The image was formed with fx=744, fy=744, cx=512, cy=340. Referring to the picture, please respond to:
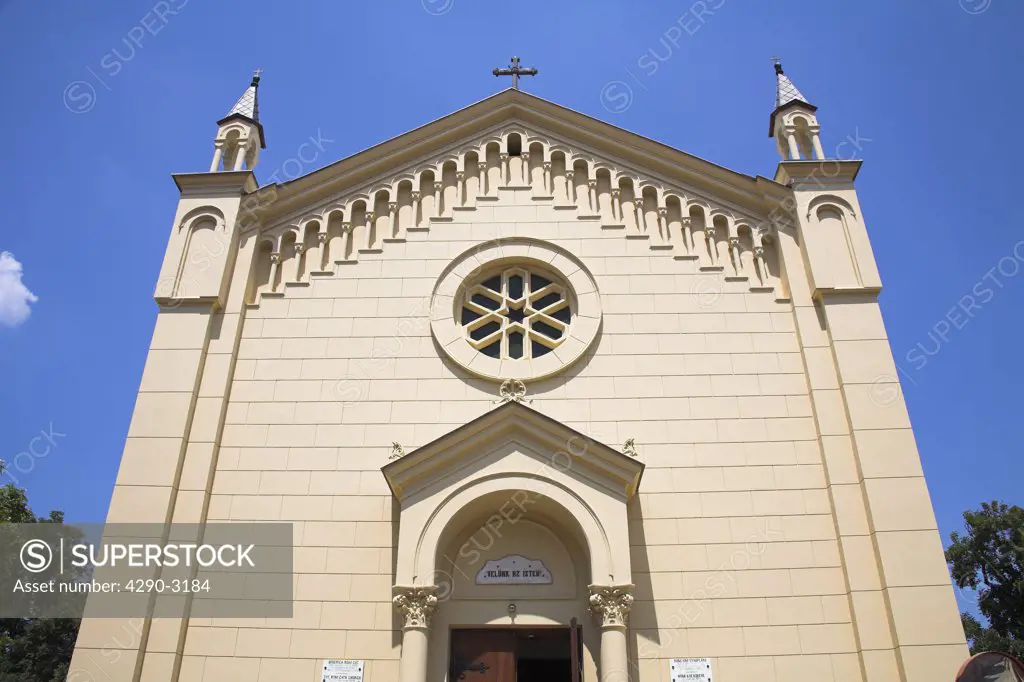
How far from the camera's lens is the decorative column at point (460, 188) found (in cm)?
1395

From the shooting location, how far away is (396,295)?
42.4 feet

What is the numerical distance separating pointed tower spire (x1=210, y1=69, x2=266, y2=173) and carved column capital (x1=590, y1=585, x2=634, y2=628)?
1019 cm

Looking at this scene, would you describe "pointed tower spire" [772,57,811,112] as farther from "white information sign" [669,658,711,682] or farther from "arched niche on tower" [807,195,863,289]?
"white information sign" [669,658,711,682]

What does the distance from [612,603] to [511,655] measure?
170 cm

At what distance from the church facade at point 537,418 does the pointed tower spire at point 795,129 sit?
71 mm

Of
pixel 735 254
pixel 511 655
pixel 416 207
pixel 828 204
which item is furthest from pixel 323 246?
pixel 828 204

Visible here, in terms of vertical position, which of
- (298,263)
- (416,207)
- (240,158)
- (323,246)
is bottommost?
(298,263)

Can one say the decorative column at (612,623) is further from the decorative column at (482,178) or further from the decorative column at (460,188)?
the decorative column at (482,178)

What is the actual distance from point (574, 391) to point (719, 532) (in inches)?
118

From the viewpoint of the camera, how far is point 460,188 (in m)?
14.1

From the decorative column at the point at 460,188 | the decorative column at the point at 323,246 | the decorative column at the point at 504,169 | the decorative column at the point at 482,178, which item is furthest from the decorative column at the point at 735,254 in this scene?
the decorative column at the point at 323,246

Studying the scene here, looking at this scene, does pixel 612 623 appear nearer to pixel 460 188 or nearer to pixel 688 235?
pixel 688 235

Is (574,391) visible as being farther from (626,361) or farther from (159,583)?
(159,583)

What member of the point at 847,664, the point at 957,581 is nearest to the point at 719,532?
the point at 847,664
